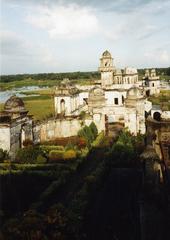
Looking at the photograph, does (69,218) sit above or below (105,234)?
above

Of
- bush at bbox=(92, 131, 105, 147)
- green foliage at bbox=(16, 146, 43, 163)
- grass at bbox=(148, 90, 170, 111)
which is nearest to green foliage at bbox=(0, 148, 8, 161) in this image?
green foliage at bbox=(16, 146, 43, 163)

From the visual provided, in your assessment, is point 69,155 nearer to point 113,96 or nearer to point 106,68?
point 113,96

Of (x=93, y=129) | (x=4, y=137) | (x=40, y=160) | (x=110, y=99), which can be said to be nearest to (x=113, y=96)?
(x=110, y=99)

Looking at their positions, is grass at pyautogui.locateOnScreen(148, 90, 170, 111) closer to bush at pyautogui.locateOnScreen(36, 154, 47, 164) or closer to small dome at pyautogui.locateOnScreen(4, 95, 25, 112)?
small dome at pyautogui.locateOnScreen(4, 95, 25, 112)

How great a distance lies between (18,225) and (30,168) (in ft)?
36.1

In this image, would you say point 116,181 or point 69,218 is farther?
point 116,181

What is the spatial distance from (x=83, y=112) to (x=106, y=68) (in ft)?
38.3

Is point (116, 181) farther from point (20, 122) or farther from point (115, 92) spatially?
point (115, 92)

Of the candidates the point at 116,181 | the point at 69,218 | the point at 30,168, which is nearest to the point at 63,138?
the point at 30,168

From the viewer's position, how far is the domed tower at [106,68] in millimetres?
46141

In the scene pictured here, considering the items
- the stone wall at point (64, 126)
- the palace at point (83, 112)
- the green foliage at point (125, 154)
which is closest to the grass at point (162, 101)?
the palace at point (83, 112)

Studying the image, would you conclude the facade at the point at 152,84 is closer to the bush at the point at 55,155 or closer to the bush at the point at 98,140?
the bush at the point at 98,140

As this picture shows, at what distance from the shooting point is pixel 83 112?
119 feet

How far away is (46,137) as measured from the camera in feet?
98.7
